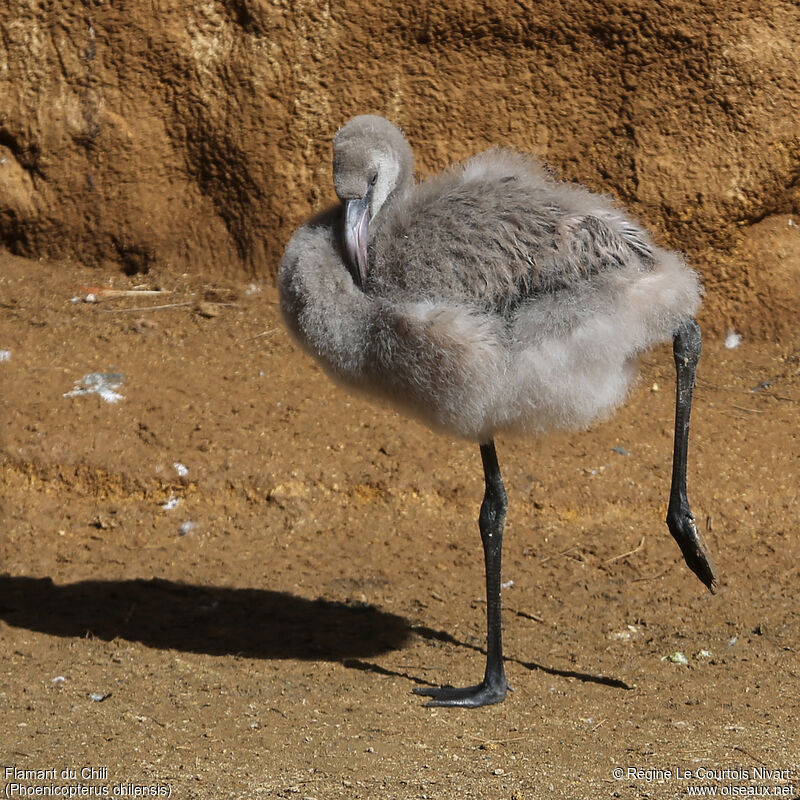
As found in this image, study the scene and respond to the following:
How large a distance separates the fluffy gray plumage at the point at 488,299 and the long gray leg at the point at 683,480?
3.0 inches

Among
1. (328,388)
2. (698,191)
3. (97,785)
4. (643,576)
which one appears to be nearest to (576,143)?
(698,191)

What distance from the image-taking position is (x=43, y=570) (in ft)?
16.8

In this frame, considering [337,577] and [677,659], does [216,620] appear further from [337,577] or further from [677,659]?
[677,659]

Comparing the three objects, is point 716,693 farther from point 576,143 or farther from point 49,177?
point 49,177

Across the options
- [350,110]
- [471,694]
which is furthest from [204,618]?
[350,110]

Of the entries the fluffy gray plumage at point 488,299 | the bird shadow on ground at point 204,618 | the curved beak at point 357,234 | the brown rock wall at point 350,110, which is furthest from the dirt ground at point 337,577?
the curved beak at point 357,234

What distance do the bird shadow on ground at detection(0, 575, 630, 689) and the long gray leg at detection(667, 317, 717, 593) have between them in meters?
0.60

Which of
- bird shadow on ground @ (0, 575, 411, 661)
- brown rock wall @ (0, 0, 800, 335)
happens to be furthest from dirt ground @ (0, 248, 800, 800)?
brown rock wall @ (0, 0, 800, 335)

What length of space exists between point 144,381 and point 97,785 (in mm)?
3083

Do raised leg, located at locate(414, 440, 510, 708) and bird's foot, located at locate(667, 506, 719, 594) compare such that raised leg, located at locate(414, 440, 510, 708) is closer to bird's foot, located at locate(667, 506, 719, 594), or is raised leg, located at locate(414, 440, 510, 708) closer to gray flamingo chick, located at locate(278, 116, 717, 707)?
gray flamingo chick, located at locate(278, 116, 717, 707)

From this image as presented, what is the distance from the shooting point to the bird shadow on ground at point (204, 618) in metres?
4.52

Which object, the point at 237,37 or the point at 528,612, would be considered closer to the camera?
the point at 528,612

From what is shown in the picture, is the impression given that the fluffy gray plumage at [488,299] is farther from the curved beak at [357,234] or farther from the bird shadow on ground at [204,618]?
the bird shadow on ground at [204,618]

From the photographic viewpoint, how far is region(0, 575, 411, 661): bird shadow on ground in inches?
178
